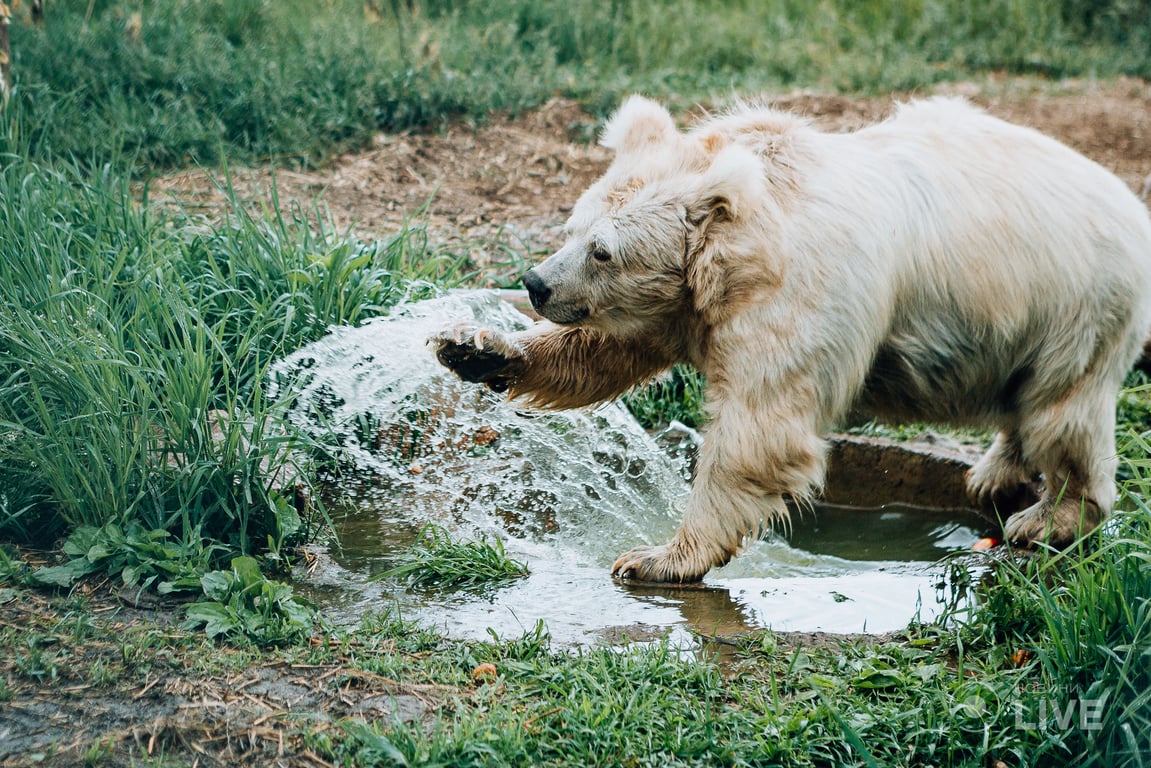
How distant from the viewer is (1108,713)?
2.72 m

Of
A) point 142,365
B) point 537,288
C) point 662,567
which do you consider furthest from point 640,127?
point 142,365

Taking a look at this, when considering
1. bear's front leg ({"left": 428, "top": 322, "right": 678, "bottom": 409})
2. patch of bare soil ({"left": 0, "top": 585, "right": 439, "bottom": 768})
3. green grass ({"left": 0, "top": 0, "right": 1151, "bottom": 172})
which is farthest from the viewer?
green grass ({"left": 0, "top": 0, "right": 1151, "bottom": 172})

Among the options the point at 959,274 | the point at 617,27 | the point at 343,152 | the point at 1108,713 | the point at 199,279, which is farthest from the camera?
the point at 617,27

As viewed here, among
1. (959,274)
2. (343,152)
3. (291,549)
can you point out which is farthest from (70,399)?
(343,152)

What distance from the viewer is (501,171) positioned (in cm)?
771

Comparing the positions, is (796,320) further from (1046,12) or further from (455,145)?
(1046,12)

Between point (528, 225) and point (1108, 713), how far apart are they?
4794 mm

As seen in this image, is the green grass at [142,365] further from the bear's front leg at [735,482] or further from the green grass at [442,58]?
the bear's front leg at [735,482]

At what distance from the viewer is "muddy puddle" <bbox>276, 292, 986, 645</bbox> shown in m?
3.65

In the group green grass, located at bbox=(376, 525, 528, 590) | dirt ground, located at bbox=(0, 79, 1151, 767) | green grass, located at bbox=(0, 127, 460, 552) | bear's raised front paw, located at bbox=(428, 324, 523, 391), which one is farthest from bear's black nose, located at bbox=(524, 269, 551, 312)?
dirt ground, located at bbox=(0, 79, 1151, 767)

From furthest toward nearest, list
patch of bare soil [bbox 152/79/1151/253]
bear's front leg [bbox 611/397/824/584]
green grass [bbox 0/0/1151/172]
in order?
1. green grass [bbox 0/0/1151/172]
2. patch of bare soil [bbox 152/79/1151/253]
3. bear's front leg [bbox 611/397/824/584]

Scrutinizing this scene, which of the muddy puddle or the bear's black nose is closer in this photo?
the muddy puddle

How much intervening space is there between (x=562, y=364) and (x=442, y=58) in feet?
17.1

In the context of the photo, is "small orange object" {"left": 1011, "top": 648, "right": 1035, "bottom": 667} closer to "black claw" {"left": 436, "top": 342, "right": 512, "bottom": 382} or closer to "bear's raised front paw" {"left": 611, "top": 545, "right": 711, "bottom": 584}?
"bear's raised front paw" {"left": 611, "top": 545, "right": 711, "bottom": 584}
